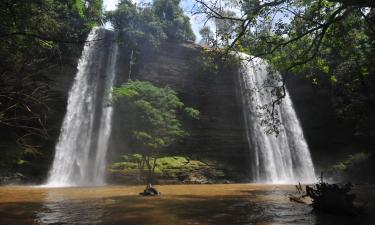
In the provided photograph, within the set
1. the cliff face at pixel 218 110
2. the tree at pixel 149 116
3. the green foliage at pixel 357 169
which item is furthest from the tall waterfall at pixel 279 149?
the tree at pixel 149 116

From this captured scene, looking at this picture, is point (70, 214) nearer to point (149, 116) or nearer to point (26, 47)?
point (26, 47)

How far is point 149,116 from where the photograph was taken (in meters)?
24.2

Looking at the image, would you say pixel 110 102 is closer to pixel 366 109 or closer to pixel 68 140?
pixel 68 140

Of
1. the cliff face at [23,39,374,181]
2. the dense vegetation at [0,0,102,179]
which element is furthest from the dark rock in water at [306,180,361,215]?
the cliff face at [23,39,374,181]

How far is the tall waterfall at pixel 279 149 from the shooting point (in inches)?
1158

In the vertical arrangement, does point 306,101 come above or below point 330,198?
above

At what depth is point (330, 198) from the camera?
973 centimetres

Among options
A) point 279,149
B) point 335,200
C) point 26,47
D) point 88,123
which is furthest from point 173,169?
point 26,47

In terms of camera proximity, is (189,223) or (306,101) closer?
(189,223)

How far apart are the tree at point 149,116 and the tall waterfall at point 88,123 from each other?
2.01 metres

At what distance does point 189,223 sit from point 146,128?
16.5 m

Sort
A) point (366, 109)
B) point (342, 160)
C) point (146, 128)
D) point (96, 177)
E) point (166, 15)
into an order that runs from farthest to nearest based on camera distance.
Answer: point (166, 15)
point (342, 160)
point (96, 177)
point (146, 128)
point (366, 109)

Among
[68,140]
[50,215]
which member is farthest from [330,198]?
[68,140]

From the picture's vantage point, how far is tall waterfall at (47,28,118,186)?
26.3 meters
